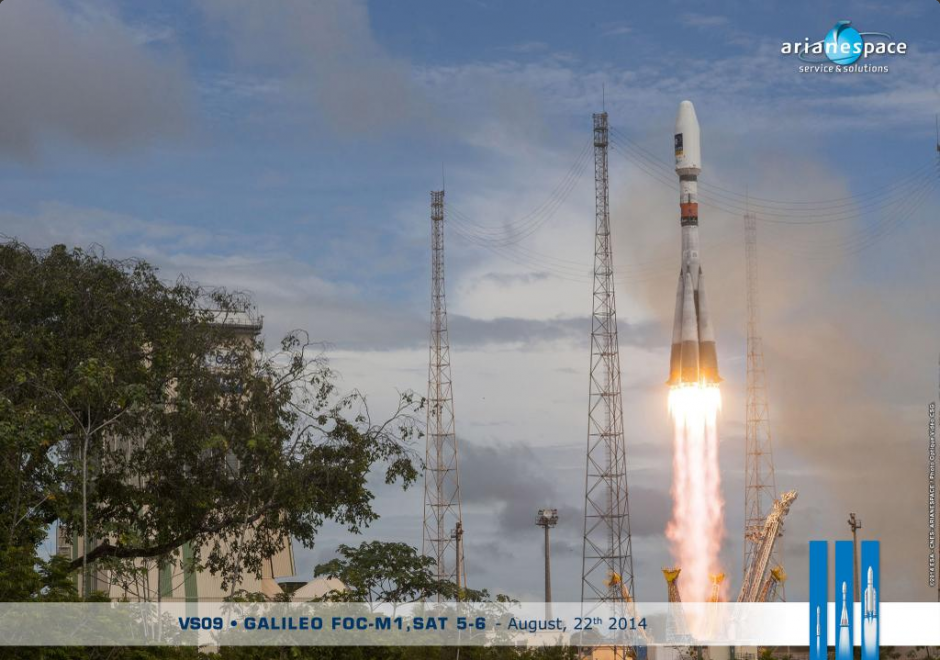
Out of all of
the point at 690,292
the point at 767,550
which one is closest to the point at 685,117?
the point at 690,292

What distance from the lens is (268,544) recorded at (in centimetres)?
3641

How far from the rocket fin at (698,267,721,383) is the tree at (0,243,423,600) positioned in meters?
19.4

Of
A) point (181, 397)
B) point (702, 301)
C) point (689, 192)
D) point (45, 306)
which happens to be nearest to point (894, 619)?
point (702, 301)

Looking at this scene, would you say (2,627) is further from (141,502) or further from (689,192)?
(689,192)

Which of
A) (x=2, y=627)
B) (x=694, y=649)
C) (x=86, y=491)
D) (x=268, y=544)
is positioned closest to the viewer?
(x=2, y=627)

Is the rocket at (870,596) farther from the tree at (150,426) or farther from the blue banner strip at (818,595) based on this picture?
the tree at (150,426)

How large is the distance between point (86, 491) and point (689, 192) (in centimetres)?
3032

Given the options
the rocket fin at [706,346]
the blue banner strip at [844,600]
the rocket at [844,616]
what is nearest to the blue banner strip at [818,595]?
the blue banner strip at [844,600]

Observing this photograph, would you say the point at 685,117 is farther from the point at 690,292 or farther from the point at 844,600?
the point at 844,600

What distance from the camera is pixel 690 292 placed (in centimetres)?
5266

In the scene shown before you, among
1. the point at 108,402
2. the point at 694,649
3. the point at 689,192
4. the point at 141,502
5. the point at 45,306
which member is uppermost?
the point at 689,192

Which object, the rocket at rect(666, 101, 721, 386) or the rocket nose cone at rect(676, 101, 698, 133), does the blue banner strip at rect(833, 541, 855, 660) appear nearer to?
the rocket at rect(666, 101, 721, 386)

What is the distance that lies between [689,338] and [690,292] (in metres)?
1.97

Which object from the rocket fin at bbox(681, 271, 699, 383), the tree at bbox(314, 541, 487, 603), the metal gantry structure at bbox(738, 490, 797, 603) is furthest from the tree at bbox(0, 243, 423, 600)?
the metal gantry structure at bbox(738, 490, 797, 603)
